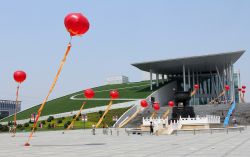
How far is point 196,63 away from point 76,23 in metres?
60.5

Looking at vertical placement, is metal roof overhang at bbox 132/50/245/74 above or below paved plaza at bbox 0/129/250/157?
above

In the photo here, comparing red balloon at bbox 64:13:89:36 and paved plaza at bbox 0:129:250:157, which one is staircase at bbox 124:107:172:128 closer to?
paved plaza at bbox 0:129:250:157

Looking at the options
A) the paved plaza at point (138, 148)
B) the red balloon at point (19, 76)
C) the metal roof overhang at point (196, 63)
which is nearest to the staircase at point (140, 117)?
the metal roof overhang at point (196, 63)

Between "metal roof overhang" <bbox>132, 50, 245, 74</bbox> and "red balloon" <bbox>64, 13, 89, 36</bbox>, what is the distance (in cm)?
5364

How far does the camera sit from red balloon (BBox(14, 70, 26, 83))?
89.8 feet

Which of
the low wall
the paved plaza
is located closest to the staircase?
the low wall

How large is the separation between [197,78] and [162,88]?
1223cm

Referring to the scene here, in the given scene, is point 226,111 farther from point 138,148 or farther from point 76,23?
point 76,23

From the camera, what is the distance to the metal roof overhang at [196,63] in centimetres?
7169

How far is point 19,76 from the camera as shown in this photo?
27.4 metres

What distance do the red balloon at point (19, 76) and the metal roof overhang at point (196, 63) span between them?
49.6 meters

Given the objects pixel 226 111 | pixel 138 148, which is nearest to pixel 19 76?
pixel 138 148

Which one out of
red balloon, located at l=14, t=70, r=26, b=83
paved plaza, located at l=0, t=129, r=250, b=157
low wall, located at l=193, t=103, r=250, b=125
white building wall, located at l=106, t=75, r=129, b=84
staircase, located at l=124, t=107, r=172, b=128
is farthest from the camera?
white building wall, located at l=106, t=75, r=129, b=84

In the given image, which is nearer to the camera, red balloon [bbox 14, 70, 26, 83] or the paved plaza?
the paved plaza
